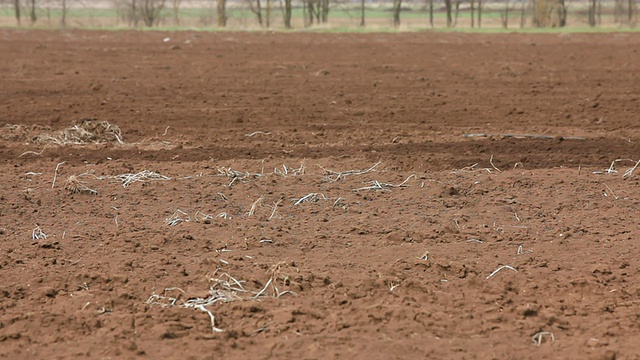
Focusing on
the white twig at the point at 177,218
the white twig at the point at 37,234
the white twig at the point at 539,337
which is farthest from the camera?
the white twig at the point at 177,218

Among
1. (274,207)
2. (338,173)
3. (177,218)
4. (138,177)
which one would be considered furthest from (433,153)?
(177,218)

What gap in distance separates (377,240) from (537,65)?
13205 millimetres

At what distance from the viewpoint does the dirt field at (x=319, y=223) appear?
5727mm

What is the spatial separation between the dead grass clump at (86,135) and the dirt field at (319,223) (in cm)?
3

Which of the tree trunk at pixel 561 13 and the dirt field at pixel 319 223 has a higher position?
the tree trunk at pixel 561 13

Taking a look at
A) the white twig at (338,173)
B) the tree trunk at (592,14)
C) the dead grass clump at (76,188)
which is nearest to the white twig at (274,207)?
the white twig at (338,173)

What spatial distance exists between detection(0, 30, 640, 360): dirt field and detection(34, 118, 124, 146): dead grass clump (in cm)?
3

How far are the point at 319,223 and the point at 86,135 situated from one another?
4896mm

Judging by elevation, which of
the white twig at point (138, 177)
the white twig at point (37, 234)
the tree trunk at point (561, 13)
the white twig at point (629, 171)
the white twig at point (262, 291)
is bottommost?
the white twig at point (262, 291)

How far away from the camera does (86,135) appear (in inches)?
454

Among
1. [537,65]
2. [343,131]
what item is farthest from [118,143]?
[537,65]

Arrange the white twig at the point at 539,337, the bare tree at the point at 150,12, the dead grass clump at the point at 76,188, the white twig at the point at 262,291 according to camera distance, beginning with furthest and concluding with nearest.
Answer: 1. the bare tree at the point at 150,12
2. the dead grass clump at the point at 76,188
3. the white twig at the point at 262,291
4. the white twig at the point at 539,337

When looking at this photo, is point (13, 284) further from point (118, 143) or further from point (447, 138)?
point (447, 138)

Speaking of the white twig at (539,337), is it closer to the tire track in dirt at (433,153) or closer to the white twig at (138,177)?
the tire track in dirt at (433,153)
